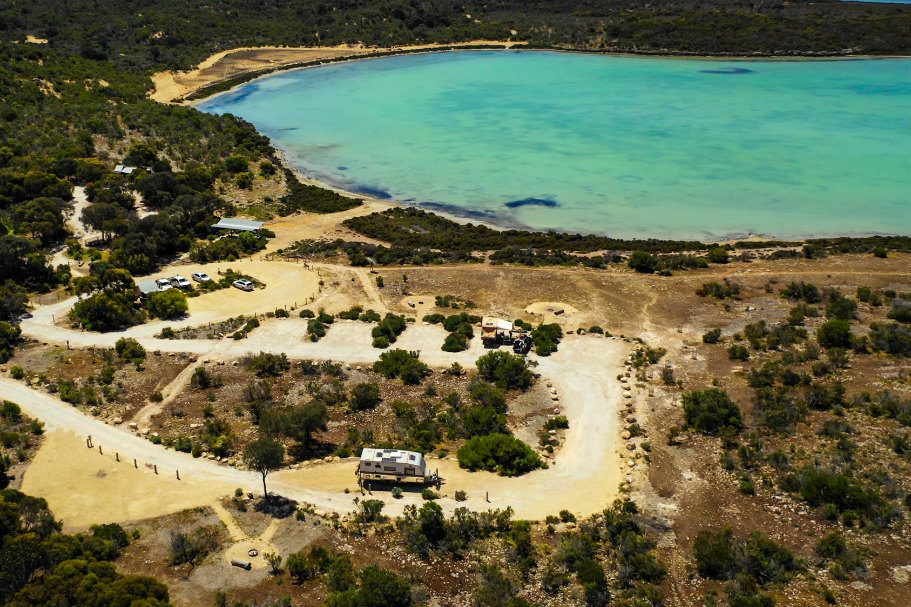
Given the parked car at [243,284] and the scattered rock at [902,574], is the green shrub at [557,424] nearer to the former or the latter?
the scattered rock at [902,574]

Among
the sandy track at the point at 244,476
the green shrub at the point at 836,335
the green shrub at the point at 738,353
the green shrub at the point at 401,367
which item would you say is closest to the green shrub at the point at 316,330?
the green shrub at the point at 401,367

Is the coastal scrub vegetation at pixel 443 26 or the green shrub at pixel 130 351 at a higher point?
the coastal scrub vegetation at pixel 443 26

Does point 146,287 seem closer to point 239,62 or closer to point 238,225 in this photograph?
point 238,225

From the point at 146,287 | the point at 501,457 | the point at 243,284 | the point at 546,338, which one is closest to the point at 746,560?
the point at 501,457

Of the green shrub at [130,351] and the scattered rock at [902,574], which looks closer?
the scattered rock at [902,574]

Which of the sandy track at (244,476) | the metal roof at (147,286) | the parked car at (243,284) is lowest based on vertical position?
the sandy track at (244,476)

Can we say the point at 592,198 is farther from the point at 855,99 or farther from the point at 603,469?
the point at 855,99

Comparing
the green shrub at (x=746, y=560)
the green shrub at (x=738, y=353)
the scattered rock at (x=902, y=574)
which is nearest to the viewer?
the scattered rock at (x=902, y=574)
